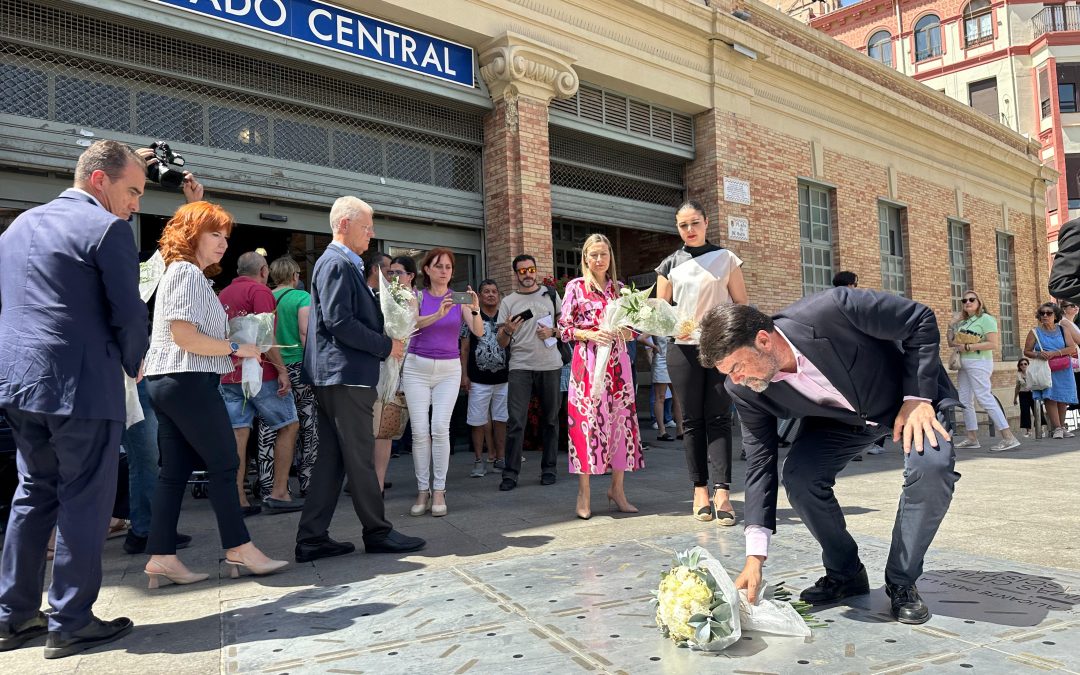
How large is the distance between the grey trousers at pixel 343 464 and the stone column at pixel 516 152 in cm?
585

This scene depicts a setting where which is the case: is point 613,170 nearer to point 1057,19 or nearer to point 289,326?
point 289,326

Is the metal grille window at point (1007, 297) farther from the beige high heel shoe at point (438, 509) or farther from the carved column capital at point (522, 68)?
the beige high heel shoe at point (438, 509)

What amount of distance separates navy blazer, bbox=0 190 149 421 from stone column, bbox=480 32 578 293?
700 centimetres

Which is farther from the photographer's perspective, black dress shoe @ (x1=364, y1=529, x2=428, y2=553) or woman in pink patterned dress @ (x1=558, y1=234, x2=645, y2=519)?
woman in pink patterned dress @ (x1=558, y1=234, x2=645, y2=519)

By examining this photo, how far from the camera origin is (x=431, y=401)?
5406 millimetres

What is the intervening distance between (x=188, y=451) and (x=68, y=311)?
105 centimetres

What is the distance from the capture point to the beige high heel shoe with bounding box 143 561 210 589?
375 cm

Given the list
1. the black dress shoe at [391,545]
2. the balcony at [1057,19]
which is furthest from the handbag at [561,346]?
the balcony at [1057,19]

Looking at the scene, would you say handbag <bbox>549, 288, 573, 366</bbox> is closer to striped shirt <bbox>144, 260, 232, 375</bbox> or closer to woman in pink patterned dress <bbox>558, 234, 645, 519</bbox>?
woman in pink patterned dress <bbox>558, 234, 645, 519</bbox>

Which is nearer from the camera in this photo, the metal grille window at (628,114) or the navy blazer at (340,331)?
the navy blazer at (340,331)

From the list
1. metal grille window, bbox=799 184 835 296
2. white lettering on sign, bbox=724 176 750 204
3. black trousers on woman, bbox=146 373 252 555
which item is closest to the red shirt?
black trousers on woman, bbox=146 373 252 555

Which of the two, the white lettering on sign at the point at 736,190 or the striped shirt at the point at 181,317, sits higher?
the white lettering on sign at the point at 736,190

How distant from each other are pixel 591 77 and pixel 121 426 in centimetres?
961

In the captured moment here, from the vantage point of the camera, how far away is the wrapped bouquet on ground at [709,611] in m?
2.56
